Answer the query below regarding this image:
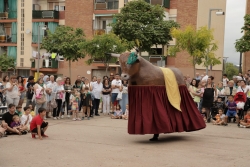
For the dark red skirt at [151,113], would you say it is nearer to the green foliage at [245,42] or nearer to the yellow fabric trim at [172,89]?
the yellow fabric trim at [172,89]

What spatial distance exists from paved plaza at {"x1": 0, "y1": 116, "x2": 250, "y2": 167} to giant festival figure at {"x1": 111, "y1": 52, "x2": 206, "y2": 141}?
46cm

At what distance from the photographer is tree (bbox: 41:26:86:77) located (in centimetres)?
3428

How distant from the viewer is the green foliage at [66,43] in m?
34.3

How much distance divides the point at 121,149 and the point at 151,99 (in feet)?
A: 5.78

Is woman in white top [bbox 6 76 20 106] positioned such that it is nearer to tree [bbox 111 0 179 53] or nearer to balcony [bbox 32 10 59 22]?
tree [bbox 111 0 179 53]

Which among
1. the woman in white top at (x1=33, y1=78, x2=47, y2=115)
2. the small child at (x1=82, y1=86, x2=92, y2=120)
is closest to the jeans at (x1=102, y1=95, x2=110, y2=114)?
the small child at (x1=82, y1=86, x2=92, y2=120)

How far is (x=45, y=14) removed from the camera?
43531 mm

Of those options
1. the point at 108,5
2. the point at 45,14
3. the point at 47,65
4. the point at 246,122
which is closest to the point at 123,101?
the point at 246,122

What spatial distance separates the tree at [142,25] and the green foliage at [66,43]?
12.2 feet

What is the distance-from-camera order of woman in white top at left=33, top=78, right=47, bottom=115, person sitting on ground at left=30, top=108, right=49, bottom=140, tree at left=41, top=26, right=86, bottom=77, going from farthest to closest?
1. tree at left=41, top=26, right=86, bottom=77
2. woman in white top at left=33, top=78, right=47, bottom=115
3. person sitting on ground at left=30, top=108, right=49, bottom=140

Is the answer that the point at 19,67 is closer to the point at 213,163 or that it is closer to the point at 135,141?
the point at 135,141

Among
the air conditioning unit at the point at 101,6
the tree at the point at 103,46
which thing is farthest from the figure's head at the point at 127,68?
the air conditioning unit at the point at 101,6

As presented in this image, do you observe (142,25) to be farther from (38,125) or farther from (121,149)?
(121,149)

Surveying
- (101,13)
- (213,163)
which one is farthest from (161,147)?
(101,13)
